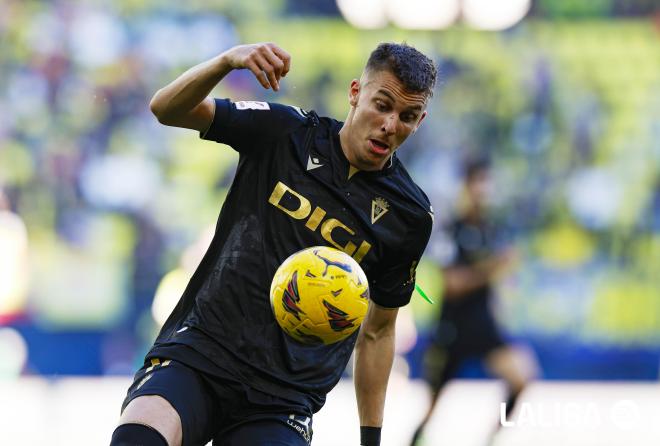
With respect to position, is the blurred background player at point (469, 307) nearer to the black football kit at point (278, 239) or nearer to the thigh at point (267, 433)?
the black football kit at point (278, 239)

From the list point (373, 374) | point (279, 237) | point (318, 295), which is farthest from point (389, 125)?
point (373, 374)

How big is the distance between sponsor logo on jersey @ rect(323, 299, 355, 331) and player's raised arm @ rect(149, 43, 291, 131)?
0.78 meters

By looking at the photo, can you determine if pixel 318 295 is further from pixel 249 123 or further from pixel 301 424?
pixel 249 123

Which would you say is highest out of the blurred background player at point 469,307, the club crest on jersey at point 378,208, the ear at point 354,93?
the blurred background player at point 469,307

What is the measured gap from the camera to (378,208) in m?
4.54

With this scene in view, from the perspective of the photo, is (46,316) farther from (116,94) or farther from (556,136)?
(556,136)

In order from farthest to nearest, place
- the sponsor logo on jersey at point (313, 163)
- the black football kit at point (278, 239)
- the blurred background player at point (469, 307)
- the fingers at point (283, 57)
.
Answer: the blurred background player at point (469, 307) → the sponsor logo on jersey at point (313, 163) → the black football kit at point (278, 239) → the fingers at point (283, 57)

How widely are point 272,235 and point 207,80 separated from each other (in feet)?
2.17

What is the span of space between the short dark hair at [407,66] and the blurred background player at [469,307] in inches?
201

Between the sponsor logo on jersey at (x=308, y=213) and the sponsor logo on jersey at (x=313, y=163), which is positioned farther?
the sponsor logo on jersey at (x=313, y=163)

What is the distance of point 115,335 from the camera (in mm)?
11438

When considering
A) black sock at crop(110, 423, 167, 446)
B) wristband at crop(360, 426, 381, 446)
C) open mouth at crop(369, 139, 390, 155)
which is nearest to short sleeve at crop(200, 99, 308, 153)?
open mouth at crop(369, 139, 390, 155)

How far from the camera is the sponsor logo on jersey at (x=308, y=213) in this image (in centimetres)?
438

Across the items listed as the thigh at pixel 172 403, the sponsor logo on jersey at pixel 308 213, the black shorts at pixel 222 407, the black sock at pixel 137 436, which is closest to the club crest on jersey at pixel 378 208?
the sponsor logo on jersey at pixel 308 213
